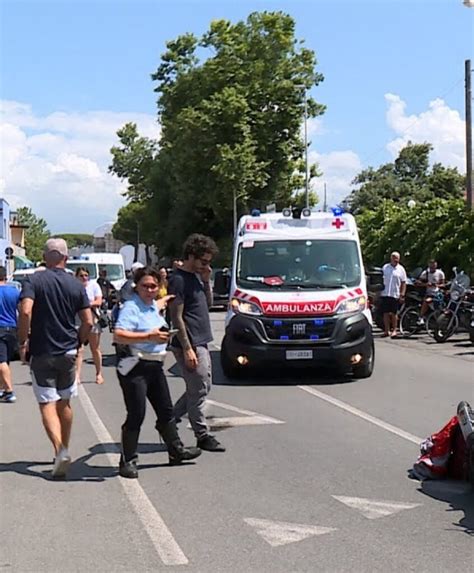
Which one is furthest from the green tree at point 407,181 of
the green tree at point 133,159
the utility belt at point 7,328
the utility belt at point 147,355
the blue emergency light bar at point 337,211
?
the utility belt at point 147,355

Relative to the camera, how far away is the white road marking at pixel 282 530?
570 cm

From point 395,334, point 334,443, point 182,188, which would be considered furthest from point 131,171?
point 334,443

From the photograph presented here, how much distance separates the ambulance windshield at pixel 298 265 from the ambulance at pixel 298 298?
0.05 ft

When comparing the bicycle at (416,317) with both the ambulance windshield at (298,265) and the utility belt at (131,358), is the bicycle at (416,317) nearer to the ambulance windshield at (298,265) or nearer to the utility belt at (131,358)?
the ambulance windshield at (298,265)

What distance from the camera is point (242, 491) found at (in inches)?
271

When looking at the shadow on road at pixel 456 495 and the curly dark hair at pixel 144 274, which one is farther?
the curly dark hair at pixel 144 274

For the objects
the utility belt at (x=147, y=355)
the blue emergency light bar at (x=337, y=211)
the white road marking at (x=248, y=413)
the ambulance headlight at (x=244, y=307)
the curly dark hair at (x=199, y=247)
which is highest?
the blue emergency light bar at (x=337, y=211)

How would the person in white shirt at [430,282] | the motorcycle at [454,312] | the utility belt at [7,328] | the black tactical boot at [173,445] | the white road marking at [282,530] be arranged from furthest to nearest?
the person in white shirt at [430,282] → the motorcycle at [454,312] → the utility belt at [7,328] → the black tactical boot at [173,445] → the white road marking at [282,530]

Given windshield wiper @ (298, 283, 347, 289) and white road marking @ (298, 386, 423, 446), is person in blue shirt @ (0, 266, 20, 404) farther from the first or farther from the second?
windshield wiper @ (298, 283, 347, 289)

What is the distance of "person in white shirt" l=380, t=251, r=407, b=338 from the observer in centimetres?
2028

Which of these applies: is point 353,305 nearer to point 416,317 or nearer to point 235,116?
point 416,317

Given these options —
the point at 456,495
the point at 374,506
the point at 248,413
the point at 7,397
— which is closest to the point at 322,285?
the point at 248,413

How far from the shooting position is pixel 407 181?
7888 cm

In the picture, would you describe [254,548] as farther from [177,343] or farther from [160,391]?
[177,343]
